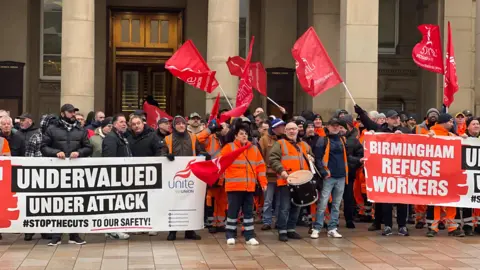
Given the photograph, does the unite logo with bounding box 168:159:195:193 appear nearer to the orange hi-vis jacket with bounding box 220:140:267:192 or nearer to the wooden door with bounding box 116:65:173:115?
the orange hi-vis jacket with bounding box 220:140:267:192

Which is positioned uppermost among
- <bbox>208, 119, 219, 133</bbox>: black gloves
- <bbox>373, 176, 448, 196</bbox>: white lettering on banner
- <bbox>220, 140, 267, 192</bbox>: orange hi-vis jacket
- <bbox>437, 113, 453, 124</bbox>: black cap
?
<bbox>437, 113, 453, 124</bbox>: black cap

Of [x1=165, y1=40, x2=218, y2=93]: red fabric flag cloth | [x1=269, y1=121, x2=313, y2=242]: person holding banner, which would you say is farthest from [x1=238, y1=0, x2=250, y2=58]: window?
[x1=269, y1=121, x2=313, y2=242]: person holding banner

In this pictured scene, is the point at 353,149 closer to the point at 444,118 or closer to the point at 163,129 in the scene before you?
the point at 444,118

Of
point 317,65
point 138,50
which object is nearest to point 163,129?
point 317,65

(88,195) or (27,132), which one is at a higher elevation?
(27,132)

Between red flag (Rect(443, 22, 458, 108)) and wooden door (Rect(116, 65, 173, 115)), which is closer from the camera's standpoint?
red flag (Rect(443, 22, 458, 108))

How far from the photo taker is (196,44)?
1168 inches

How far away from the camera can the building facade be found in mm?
27109

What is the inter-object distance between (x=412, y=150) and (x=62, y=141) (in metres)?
5.82

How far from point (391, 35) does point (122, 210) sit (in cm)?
1918

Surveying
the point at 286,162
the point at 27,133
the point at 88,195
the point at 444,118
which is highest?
the point at 444,118

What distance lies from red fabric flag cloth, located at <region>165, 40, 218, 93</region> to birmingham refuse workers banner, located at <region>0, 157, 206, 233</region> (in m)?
3.70

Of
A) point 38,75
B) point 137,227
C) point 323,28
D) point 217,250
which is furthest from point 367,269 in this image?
point 38,75

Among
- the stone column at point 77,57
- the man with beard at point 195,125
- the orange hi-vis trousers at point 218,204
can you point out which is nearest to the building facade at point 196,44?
the stone column at point 77,57
